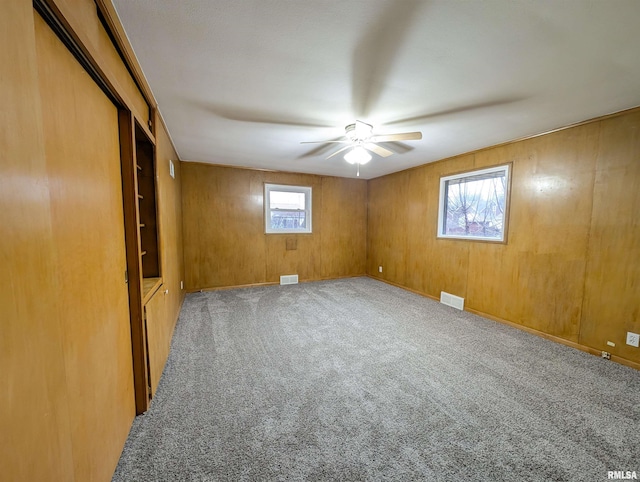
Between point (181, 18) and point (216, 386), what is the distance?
2.41 meters

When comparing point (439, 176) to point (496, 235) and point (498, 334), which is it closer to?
point (496, 235)

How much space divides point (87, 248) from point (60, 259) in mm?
213

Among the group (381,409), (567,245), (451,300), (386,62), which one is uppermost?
(386,62)

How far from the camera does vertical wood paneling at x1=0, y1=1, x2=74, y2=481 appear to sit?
0.56 m

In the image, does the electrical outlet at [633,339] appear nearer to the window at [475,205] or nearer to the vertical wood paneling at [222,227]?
the window at [475,205]

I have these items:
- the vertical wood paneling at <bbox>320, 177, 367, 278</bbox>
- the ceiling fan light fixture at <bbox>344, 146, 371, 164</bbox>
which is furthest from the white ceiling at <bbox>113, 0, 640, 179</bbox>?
the vertical wood paneling at <bbox>320, 177, 367, 278</bbox>

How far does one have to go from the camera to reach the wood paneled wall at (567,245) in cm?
231

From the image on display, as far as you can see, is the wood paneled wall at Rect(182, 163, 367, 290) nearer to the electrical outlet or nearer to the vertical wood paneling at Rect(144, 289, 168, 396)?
the vertical wood paneling at Rect(144, 289, 168, 396)

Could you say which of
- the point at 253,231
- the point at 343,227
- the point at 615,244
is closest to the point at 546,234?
the point at 615,244

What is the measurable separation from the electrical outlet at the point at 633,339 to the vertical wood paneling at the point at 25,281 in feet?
12.9

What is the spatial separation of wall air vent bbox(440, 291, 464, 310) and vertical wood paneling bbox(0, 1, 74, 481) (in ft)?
13.8

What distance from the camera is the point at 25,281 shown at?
2.05 ft

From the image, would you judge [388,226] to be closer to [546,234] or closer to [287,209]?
[287,209]

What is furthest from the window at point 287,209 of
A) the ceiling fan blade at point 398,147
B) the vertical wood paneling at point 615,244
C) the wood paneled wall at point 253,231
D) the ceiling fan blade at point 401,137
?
the vertical wood paneling at point 615,244
